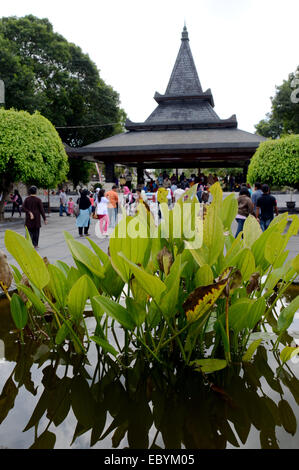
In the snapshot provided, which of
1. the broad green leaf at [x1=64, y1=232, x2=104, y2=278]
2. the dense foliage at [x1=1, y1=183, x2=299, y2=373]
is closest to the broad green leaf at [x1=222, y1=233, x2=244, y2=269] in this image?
the dense foliage at [x1=1, y1=183, x2=299, y2=373]

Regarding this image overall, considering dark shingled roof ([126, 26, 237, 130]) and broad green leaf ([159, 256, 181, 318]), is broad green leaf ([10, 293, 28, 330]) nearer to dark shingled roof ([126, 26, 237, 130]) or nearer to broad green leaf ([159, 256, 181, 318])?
broad green leaf ([159, 256, 181, 318])

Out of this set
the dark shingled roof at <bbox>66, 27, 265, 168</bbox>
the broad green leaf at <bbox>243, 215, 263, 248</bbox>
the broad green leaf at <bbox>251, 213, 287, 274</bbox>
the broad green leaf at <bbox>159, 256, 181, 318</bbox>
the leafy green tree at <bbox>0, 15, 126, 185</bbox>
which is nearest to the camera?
the broad green leaf at <bbox>159, 256, 181, 318</bbox>

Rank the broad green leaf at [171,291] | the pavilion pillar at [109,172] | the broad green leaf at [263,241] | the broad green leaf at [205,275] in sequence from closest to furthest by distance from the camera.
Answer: the broad green leaf at [171,291], the broad green leaf at [205,275], the broad green leaf at [263,241], the pavilion pillar at [109,172]

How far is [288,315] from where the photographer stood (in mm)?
1880

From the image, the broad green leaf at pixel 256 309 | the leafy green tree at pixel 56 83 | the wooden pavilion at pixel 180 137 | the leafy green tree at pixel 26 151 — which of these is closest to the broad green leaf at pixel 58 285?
the broad green leaf at pixel 256 309

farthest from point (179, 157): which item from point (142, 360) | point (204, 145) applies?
point (142, 360)

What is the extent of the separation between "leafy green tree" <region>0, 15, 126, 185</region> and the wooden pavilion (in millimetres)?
6836

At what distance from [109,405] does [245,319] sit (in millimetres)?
738

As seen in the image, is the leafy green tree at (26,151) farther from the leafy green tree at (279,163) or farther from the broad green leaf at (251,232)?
the broad green leaf at (251,232)

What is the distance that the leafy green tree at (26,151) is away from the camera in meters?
12.2

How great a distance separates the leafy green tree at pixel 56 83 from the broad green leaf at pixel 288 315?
23872 millimetres

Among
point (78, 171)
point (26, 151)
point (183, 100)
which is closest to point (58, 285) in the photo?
point (26, 151)

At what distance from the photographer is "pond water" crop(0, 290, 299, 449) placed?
4.50 ft

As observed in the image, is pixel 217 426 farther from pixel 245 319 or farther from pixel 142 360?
pixel 142 360
